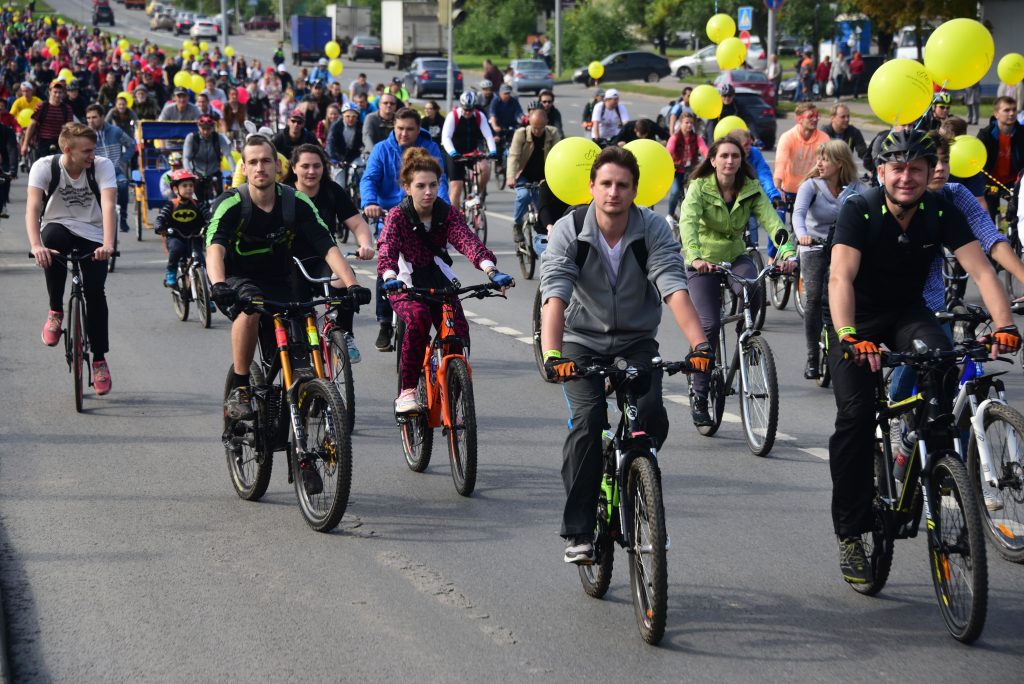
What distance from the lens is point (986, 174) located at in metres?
14.3

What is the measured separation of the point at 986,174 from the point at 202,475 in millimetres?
8922

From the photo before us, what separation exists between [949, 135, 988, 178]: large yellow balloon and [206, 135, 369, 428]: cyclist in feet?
23.5

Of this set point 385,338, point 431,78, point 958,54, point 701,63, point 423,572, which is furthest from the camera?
point 701,63

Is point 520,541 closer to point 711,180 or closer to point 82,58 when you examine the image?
point 711,180

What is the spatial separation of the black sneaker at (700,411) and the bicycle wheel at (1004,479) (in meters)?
2.56

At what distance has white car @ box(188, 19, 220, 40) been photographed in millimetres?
106562

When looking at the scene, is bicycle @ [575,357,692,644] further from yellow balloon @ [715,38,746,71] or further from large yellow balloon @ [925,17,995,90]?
yellow balloon @ [715,38,746,71]

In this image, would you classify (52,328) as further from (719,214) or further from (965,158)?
(965,158)

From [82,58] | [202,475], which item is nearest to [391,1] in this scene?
[82,58]

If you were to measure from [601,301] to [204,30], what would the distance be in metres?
106

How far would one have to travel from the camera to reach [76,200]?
10.3 meters

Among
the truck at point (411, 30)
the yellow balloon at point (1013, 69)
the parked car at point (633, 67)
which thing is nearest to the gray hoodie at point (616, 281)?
the yellow balloon at point (1013, 69)

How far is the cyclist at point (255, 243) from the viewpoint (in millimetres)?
7602

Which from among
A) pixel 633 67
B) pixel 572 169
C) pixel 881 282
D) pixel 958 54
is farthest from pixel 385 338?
pixel 633 67
